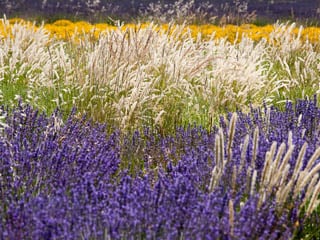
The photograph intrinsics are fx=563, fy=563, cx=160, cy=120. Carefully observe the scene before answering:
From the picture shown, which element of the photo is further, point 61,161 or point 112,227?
point 61,161

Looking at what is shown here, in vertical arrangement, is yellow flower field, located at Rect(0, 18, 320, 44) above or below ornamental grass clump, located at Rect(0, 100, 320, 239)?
above

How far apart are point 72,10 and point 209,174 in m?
10.6

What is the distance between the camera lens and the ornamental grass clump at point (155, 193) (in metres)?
2.09

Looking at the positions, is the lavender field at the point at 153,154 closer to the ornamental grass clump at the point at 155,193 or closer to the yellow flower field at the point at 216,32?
the ornamental grass clump at the point at 155,193

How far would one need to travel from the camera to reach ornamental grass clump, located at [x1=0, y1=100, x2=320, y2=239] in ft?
6.84

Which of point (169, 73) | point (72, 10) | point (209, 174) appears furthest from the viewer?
point (72, 10)

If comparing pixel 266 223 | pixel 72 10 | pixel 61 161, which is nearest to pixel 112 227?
pixel 266 223

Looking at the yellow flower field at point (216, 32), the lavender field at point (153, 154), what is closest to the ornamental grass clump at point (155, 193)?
the lavender field at point (153, 154)

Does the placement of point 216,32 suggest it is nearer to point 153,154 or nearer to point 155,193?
point 153,154

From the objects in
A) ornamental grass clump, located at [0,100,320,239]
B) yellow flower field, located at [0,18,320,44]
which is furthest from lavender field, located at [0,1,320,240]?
yellow flower field, located at [0,18,320,44]

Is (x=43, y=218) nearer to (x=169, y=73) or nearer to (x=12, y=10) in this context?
(x=169, y=73)

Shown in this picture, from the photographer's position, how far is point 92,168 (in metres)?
2.77

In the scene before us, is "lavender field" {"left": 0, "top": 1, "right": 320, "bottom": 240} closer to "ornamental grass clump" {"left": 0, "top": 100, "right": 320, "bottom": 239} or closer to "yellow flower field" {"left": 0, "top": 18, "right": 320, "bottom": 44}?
"ornamental grass clump" {"left": 0, "top": 100, "right": 320, "bottom": 239}

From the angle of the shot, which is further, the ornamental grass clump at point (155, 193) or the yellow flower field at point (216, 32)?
the yellow flower field at point (216, 32)
